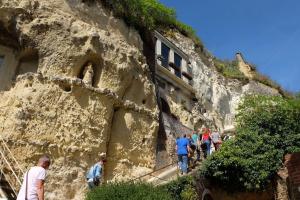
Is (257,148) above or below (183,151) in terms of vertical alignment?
above

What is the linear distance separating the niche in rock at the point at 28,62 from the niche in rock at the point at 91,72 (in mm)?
1623

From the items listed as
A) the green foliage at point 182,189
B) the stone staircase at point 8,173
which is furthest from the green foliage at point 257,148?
the stone staircase at point 8,173

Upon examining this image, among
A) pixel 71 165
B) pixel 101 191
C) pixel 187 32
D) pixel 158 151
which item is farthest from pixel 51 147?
pixel 187 32

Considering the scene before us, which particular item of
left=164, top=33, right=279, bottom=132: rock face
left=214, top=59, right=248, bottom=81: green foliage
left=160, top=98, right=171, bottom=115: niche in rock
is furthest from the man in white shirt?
left=214, top=59, right=248, bottom=81: green foliage

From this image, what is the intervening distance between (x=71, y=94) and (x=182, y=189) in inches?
206

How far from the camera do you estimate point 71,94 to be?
56.0 feet

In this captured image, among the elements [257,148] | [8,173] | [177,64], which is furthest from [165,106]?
[8,173]

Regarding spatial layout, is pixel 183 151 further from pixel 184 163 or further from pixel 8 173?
pixel 8 173

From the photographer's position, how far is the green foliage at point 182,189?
53.1 ft

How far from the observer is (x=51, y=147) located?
628 inches

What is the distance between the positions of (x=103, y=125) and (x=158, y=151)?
145 inches

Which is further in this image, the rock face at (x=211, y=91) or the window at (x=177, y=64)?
the rock face at (x=211, y=91)

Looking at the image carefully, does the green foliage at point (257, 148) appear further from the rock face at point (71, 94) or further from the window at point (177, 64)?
the window at point (177, 64)

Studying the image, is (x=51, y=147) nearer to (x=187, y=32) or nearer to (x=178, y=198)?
(x=178, y=198)
